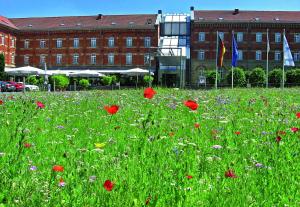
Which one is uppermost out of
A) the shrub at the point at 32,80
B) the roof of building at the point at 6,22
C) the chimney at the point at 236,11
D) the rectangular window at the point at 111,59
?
the chimney at the point at 236,11

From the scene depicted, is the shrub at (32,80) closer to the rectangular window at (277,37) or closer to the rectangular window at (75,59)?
the rectangular window at (75,59)

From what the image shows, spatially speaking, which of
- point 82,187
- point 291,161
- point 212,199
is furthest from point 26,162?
point 291,161

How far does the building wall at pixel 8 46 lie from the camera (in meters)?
60.2

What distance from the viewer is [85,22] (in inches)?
2507

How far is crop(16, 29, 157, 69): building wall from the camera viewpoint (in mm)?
61781

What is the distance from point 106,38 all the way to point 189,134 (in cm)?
5858

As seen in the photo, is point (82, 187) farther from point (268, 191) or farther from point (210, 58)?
point (210, 58)

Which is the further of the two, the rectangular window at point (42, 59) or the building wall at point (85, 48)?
the rectangular window at point (42, 59)

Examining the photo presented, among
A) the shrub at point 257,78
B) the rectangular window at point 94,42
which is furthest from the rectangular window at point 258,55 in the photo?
the rectangular window at point 94,42

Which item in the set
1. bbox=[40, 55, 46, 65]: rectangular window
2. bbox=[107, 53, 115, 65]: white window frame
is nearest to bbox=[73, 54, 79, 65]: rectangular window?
bbox=[107, 53, 115, 65]: white window frame

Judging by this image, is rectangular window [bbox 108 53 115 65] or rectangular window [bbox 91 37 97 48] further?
rectangular window [bbox 91 37 97 48]

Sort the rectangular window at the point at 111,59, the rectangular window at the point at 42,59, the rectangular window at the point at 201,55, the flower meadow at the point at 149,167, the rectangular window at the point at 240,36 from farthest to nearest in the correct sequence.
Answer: the rectangular window at the point at 42,59, the rectangular window at the point at 111,59, the rectangular window at the point at 201,55, the rectangular window at the point at 240,36, the flower meadow at the point at 149,167

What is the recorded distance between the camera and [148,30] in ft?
201

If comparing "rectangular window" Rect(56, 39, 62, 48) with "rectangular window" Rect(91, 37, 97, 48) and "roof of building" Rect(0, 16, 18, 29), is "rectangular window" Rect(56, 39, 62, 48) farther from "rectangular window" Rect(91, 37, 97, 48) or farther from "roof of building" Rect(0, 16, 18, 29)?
"roof of building" Rect(0, 16, 18, 29)
